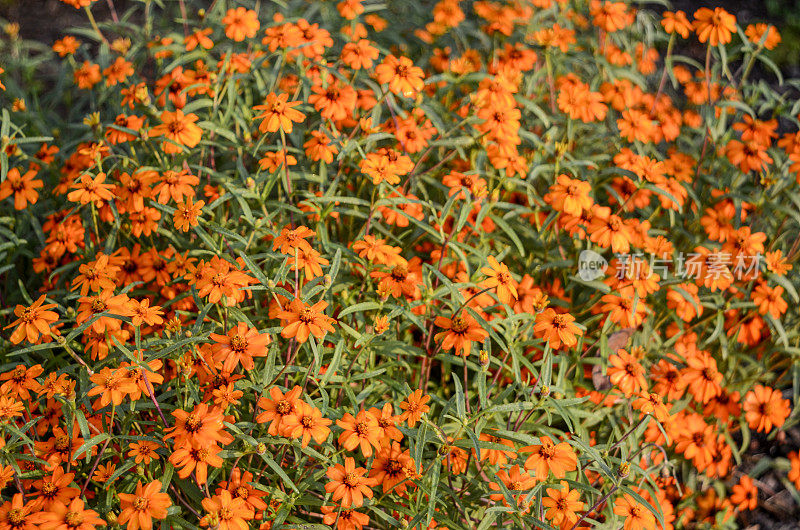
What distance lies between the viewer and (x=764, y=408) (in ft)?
7.95

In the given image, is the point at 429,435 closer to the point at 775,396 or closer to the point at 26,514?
the point at 26,514

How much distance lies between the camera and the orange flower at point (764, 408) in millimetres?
2363

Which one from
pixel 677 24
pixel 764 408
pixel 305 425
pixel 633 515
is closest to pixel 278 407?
pixel 305 425

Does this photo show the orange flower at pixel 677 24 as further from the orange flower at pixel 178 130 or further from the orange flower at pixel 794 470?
the orange flower at pixel 178 130

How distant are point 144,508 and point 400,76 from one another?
1572 mm

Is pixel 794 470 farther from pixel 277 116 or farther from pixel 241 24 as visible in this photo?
pixel 241 24

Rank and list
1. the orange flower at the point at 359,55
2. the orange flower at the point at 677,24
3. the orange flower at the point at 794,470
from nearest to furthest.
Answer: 1. the orange flower at the point at 359,55
2. the orange flower at the point at 794,470
3. the orange flower at the point at 677,24

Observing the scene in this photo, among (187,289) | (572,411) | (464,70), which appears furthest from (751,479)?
(187,289)

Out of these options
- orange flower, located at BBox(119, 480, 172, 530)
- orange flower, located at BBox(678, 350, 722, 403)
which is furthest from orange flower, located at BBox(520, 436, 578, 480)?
orange flower, located at BBox(119, 480, 172, 530)

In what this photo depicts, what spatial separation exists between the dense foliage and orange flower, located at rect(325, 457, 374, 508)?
0.01 meters

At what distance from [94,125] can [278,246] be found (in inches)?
37.6

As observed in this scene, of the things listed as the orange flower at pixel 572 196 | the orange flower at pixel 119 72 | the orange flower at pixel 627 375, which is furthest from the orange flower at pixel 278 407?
the orange flower at pixel 119 72

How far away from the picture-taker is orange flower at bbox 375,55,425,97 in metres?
2.24

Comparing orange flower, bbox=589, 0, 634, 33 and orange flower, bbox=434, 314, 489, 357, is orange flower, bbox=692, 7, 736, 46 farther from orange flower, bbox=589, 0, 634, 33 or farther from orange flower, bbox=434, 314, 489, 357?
orange flower, bbox=434, 314, 489, 357
